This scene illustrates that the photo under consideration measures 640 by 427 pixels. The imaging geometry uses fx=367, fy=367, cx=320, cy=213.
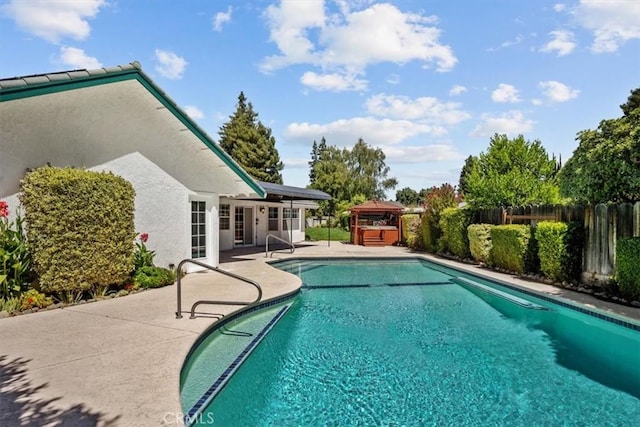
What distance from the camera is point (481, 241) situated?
584 inches

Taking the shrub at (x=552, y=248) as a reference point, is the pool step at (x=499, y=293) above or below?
below

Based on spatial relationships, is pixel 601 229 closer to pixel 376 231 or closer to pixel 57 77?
pixel 57 77

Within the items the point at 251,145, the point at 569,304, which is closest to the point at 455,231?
the point at 569,304

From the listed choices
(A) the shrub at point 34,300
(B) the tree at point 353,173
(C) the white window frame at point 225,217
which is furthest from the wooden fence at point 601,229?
(B) the tree at point 353,173

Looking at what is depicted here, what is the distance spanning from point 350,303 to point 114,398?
6.99 meters

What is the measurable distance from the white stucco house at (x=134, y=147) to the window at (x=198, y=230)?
0.03m

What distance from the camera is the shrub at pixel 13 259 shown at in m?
7.37

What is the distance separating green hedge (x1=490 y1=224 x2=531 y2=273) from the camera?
12.3m

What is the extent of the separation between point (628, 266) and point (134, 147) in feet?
42.9

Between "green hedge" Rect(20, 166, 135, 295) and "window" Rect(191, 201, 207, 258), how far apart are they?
3.05 metres

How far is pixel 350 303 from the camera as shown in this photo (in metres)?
10.2

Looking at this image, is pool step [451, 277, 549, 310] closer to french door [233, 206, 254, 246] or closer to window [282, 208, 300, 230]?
french door [233, 206, 254, 246]

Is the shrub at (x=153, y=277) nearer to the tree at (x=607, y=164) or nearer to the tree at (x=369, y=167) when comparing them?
the tree at (x=607, y=164)

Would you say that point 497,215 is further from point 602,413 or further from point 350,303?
point 602,413
